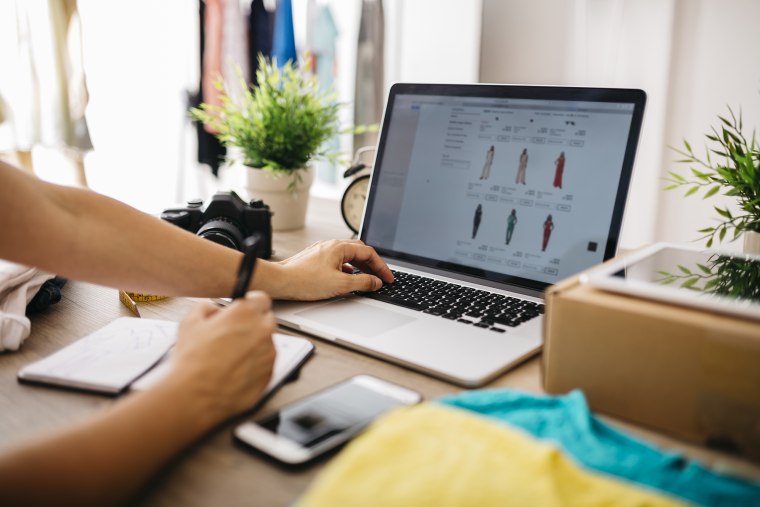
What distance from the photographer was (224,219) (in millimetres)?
1031

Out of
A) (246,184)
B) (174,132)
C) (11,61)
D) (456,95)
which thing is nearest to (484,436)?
(456,95)

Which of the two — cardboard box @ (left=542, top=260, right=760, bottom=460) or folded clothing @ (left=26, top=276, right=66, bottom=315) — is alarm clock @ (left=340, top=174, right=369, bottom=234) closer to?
folded clothing @ (left=26, top=276, right=66, bottom=315)

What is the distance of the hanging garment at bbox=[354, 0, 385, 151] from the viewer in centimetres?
285

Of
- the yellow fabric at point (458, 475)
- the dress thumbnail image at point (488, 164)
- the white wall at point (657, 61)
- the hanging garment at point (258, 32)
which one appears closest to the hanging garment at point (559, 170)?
the dress thumbnail image at point (488, 164)

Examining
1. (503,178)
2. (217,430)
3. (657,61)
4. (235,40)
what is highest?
(235,40)

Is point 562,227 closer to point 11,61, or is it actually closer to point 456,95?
point 456,95

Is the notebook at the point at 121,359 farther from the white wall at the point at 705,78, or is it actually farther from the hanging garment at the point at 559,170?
the white wall at the point at 705,78

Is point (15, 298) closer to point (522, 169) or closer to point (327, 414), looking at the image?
point (327, 414)

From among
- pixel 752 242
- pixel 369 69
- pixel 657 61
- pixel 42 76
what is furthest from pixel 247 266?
pixel 42 76

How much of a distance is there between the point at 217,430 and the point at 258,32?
2791mm

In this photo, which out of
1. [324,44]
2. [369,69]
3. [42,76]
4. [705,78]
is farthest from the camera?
[324,44]

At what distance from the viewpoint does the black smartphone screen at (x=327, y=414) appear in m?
0.52

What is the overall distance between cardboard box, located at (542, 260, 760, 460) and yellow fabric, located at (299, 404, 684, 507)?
5.7 inches

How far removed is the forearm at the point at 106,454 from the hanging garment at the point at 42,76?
2648mm
